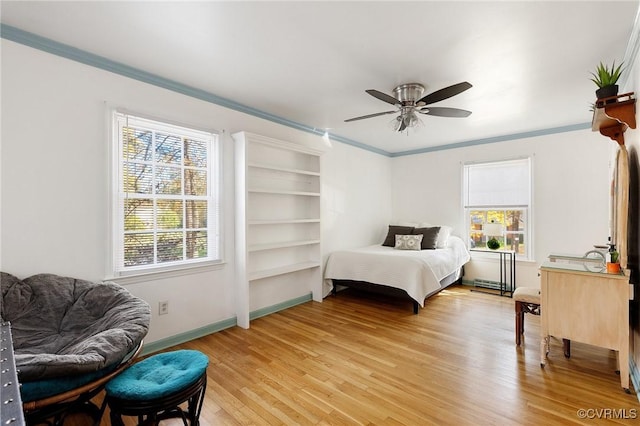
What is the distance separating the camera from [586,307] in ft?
7.23

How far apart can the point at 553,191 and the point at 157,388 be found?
17.3ft

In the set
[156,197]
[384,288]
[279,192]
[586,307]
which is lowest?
[384,288]

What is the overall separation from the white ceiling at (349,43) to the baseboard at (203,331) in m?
2.43

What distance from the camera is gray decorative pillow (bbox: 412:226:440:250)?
184 inches

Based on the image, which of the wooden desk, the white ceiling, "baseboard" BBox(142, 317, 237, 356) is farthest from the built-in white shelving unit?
the wooden desk

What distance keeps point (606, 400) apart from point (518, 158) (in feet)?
11.9

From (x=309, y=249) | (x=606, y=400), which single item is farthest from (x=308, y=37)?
(x=606, y=400)

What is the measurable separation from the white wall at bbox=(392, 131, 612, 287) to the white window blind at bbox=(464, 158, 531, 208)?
0.12 metres

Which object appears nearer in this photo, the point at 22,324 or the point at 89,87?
the point at 22,324

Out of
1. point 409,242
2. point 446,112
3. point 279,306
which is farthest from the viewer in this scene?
point 409,242

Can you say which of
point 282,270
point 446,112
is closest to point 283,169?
point 282,270

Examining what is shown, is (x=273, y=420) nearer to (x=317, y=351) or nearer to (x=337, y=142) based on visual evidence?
(x=317, y=351)

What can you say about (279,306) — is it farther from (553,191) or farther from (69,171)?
(553,191)

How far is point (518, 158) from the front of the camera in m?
4.64
